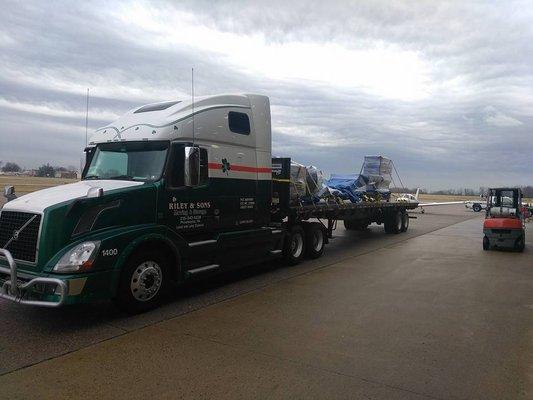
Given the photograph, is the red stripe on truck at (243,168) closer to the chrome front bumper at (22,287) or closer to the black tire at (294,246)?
the black tire at (294,246)

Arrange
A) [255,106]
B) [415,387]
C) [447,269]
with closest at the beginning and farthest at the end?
[415,387] < [255,106] < [447,269]

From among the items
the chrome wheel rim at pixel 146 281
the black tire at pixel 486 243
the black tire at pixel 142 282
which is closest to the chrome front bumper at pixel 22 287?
the black tire at pixel 142 282

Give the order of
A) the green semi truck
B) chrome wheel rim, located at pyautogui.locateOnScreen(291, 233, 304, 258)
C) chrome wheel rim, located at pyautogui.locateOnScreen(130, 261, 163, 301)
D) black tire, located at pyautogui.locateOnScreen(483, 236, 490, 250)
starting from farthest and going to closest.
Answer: black tire, located at pyautogui.locateOnScreen(483, 236, 490, 250)
chrome wheel rim, located at pyautogui.locateOnScreen(291, 233, 304, 258)
chrome wheel rim, located at pyautogui.locateOnScreen(130, 261, 163, 301)
the green semi truck

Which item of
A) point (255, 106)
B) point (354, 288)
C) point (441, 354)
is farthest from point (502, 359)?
point (255, 106)

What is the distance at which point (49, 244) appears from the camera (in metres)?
5.75

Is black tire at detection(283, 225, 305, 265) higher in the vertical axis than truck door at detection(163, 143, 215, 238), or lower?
lower

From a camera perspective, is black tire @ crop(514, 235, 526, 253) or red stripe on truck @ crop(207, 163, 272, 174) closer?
red stripe on truck @ crop(207, 163, 272, 174)

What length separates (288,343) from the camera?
539cm

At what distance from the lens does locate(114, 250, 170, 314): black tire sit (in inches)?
247

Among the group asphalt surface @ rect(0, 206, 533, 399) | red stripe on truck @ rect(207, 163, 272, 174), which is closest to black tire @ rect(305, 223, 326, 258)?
asphalt surface @ rect(0, 206, 533, 399)

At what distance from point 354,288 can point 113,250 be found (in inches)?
173

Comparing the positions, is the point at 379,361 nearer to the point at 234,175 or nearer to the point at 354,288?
the point at 354,288

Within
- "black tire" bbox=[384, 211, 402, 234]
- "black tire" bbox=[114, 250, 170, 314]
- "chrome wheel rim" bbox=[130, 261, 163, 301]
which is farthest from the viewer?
"black tire" bbox=[384, 211, 402, 234]

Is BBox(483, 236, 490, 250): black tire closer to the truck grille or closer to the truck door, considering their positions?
the truck door
